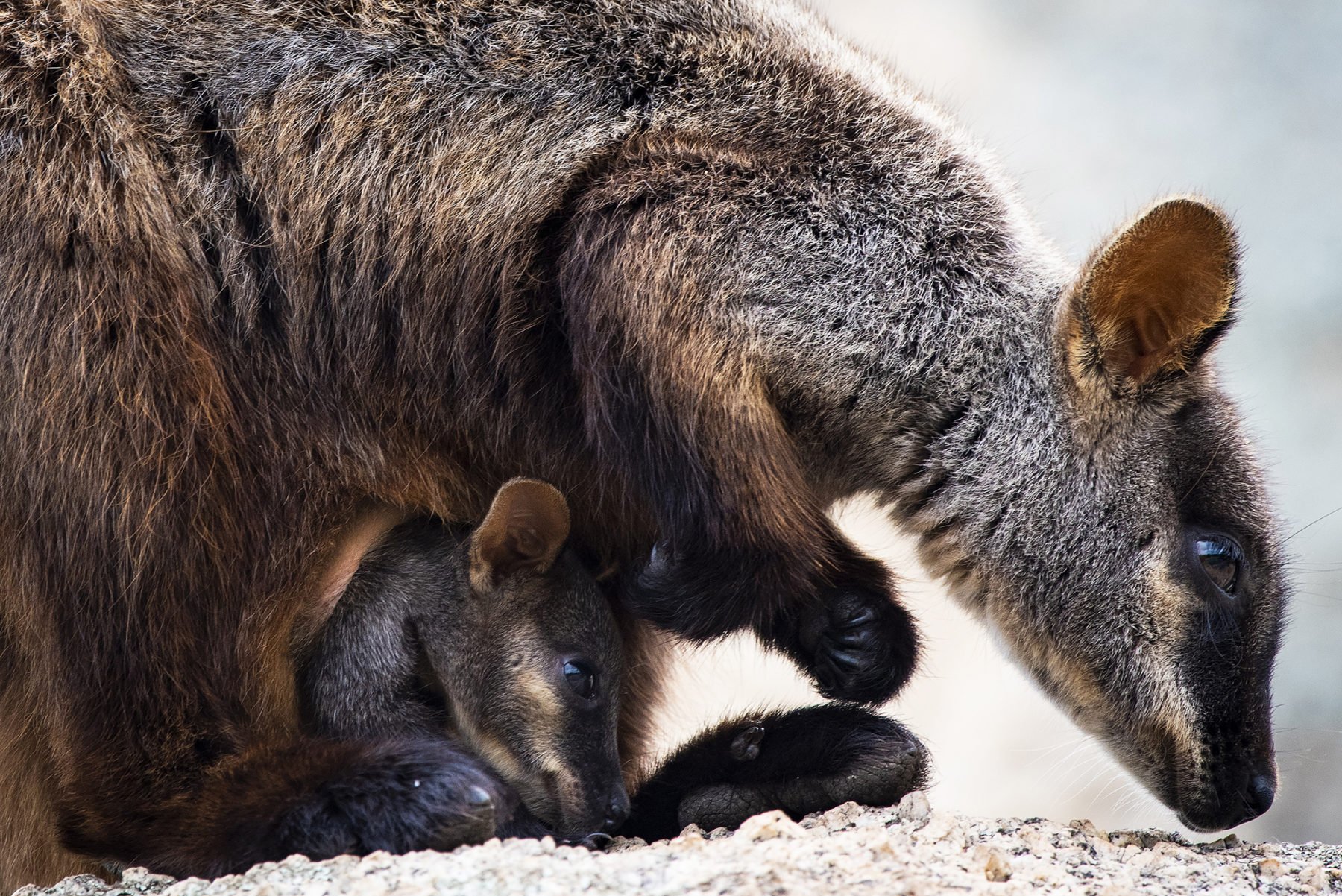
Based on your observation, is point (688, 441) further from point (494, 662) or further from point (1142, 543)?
point (1142, 543)

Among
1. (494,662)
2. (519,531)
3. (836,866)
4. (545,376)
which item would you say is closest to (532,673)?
(494,662)

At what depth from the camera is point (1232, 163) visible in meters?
10.5

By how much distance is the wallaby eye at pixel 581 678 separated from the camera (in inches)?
179

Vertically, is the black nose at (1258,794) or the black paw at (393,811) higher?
the black nose at (1258,794)

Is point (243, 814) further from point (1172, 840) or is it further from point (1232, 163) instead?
point (1232, 163)

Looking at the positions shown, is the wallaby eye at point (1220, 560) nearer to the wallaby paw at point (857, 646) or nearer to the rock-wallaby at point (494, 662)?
the wallaby paw at point (857, 646)

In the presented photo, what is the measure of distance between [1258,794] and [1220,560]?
0.75m

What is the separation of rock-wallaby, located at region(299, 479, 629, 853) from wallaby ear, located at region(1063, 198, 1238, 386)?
70.4 inches

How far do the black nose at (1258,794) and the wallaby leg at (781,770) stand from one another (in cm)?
103

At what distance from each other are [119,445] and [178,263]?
1.93 feet

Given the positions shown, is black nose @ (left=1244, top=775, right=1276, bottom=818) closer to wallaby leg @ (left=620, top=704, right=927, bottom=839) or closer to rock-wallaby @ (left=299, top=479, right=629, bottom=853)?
wallaby leg @ (left=620, top=704, right=927, bottom=839)

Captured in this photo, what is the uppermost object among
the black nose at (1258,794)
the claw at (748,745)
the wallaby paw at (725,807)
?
the black nose at (1258,794)

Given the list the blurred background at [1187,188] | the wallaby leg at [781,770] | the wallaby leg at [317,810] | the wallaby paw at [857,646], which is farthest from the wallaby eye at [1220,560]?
the blurred background at [1187,188]

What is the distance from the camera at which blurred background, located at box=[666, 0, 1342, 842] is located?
9.62m
